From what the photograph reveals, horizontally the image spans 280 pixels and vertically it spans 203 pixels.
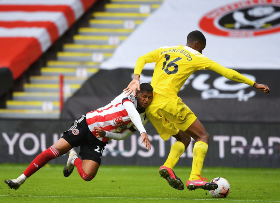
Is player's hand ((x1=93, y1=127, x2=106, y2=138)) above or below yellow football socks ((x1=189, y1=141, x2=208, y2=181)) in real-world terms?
above

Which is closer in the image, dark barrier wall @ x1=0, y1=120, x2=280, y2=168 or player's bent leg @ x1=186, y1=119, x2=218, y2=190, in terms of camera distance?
player's bent leg @ x1=186, y1=119, x2=218, y2=190

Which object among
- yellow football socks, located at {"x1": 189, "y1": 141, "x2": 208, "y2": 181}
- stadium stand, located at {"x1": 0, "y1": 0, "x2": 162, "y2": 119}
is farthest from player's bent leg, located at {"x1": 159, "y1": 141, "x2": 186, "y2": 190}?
stadium stand, located at {"x1": 0, "y1": 0, "x2": 162, "y2": 119}

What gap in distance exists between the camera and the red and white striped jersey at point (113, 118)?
5.76m

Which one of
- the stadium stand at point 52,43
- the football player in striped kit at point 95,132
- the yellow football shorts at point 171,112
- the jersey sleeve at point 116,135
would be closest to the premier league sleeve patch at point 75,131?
the football player in striped kit at point 95,132

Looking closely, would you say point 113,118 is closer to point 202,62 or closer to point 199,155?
point 199,155

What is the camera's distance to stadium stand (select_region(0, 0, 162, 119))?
1256cm

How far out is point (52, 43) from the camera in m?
13.5

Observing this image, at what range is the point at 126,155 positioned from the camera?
10.2m

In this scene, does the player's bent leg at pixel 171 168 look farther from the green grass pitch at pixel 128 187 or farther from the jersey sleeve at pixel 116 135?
the jersey sleeve at pixel 116 135

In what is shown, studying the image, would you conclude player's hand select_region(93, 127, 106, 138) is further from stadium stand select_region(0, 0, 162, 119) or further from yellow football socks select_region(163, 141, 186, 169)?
stadium stand select_region(0, 0, 162, 119)

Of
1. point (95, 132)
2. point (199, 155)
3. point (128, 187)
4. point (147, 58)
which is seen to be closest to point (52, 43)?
point (128, 187)

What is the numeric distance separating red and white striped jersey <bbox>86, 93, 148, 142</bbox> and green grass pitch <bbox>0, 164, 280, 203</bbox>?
79 centimetres

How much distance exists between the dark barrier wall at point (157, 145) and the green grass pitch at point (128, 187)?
177mm

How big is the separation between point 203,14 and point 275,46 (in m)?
2.28
